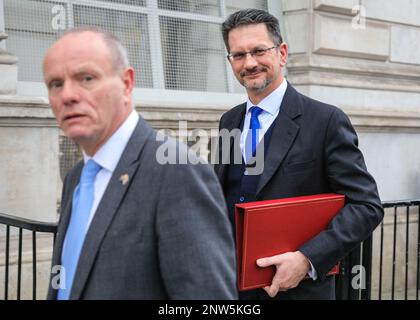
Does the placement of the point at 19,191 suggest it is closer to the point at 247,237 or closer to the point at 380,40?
the point at 247,237

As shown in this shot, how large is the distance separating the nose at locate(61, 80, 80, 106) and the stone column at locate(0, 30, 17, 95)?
3.84 m

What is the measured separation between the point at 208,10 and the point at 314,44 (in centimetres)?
132

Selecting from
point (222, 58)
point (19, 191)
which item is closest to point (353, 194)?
point (19, 191)

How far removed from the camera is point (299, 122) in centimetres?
297

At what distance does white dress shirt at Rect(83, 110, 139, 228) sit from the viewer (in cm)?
195

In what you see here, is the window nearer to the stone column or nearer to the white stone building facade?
the white stone building facade

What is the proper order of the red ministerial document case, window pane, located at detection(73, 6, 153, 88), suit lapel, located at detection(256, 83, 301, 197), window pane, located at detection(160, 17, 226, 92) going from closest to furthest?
the red ministerial document case < suit lapel, located at detection(256, 83, 301, 197) < window pane, located at detection(73, 6, 153, 88) < window pane, located at detection(160, 17, 226, 92)

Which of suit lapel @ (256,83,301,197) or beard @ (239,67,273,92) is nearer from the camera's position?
suit lapel @ (256,83,301,197)

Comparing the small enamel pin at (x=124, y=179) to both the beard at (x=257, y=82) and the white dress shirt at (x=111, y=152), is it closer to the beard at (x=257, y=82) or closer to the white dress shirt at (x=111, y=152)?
the white dress shirt at (x=111, y=152)

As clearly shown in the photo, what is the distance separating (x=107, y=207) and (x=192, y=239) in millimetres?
266

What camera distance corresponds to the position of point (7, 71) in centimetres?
555

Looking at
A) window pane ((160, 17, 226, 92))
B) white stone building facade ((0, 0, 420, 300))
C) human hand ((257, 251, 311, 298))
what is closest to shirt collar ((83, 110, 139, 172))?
human hand ((257, 251, 311, 298))

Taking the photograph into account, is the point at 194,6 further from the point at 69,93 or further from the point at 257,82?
the point at 69,93

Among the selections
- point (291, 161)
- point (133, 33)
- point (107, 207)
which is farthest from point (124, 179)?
point (133, 33)
